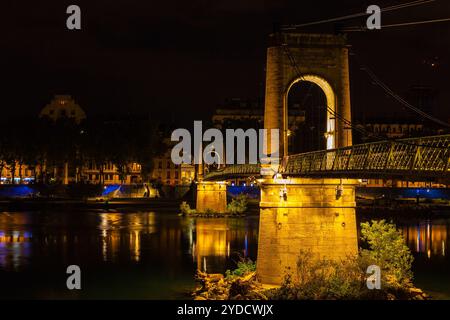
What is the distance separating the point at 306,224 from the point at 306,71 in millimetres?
6462

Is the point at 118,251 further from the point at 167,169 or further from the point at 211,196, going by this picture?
the point at 167,169

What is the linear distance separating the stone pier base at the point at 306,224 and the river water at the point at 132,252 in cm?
541

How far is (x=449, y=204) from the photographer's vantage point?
373 feet

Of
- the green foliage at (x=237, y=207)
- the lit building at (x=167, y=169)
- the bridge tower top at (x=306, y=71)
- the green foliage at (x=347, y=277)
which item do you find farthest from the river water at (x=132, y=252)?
the lit building at (x=167, y=169)

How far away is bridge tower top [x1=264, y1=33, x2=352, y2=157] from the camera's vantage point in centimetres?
3148

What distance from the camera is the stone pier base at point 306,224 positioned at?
29938 millimetres

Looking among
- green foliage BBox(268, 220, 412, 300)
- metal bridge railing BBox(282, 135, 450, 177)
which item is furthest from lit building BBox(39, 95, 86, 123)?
green foliage BBox(268, 220, 412, 300)

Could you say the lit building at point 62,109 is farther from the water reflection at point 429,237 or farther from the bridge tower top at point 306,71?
the bridge tower top at point 306,71

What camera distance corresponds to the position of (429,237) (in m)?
66.1

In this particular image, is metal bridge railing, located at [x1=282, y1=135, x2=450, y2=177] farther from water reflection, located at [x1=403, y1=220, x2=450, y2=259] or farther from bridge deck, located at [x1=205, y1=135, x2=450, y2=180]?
water reflection, located at [x1=403, y1=220, x2=450, y2=259]

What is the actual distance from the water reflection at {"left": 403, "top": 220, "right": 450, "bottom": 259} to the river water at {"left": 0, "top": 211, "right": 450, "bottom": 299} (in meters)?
0.07

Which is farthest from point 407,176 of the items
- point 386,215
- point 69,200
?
point 69,200

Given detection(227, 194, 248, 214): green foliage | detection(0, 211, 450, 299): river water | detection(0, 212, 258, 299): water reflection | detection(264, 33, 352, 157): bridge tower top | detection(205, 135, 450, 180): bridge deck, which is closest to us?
detection(205, 135, 450, 180): bridge deck

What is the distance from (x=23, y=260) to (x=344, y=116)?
24066 millimetres
